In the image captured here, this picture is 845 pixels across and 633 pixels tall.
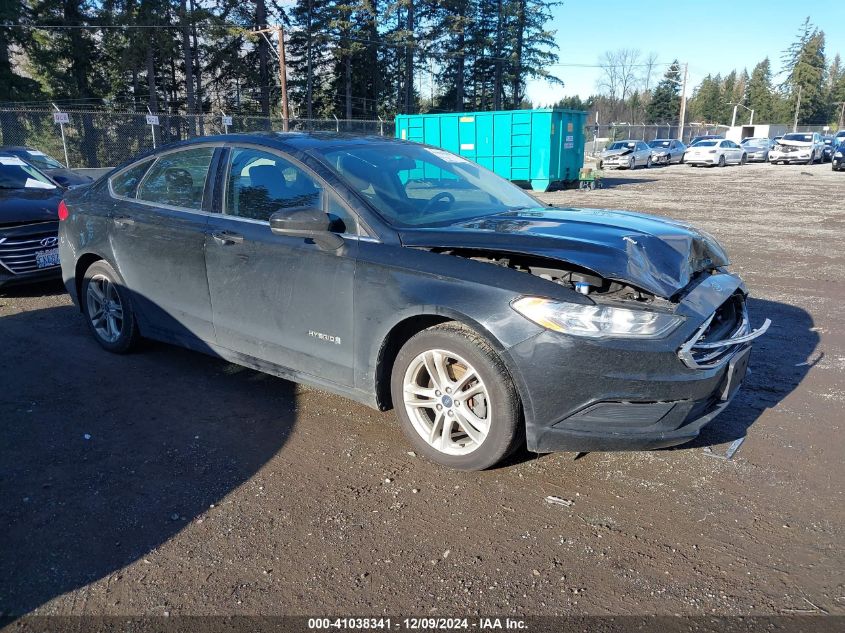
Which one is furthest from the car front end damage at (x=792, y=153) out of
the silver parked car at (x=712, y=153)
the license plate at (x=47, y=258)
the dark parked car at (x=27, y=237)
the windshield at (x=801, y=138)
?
the license plate at (x=47, y=258)

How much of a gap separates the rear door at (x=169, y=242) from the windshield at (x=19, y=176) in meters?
3.88

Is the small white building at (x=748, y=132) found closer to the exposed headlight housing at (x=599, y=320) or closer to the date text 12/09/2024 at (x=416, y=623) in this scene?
the exposed headlight housing at (x=599, y=320)

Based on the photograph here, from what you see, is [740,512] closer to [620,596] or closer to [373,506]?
[620,596]

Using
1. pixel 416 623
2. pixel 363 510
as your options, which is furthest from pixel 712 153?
pixel 416 623

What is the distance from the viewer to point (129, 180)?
5000 mm

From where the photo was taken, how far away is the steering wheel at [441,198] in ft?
12.7

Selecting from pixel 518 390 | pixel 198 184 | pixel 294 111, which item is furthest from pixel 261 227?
pixel 294 111

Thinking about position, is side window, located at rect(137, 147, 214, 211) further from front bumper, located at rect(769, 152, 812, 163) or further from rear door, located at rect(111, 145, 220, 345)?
front bumper, located at rect(769, 152, 812, 163)

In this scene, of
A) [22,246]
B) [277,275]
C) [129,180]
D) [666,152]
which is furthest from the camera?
[666,152]

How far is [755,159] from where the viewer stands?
40.8 metres

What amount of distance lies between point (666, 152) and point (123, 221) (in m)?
38.6

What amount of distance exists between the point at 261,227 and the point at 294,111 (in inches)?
1854

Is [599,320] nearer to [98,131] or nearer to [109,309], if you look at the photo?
[109,309]

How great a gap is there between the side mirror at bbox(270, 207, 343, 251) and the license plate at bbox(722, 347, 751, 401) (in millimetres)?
2122
